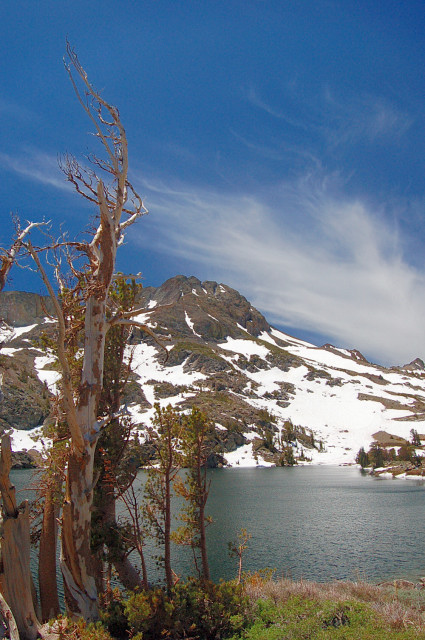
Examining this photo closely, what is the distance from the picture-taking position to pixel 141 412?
458 ft

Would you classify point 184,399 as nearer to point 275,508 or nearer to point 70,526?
point 275,508

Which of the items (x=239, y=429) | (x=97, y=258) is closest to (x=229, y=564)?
(x=97, y=258)

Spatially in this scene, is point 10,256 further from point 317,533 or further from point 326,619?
point 317,533

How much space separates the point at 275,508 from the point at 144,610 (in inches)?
1618

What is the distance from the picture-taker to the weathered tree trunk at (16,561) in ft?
26.6

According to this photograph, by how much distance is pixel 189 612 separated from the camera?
10188 millimetres

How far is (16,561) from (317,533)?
106 feet

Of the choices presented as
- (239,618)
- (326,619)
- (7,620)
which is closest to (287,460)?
(326,619)

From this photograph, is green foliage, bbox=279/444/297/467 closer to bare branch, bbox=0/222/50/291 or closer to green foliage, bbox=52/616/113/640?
green foliage, bbox=52/616/113/640

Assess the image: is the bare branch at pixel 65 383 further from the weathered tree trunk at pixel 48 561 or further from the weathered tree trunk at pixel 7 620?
the weathered tree trunk at pixel 48 561

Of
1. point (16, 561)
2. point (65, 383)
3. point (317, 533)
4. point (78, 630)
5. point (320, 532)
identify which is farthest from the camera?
point (320, 532)

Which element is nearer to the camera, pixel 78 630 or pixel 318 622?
pixel 78 630

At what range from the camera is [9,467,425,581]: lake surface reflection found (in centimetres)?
2469

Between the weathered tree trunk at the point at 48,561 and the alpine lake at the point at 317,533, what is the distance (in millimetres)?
3192
